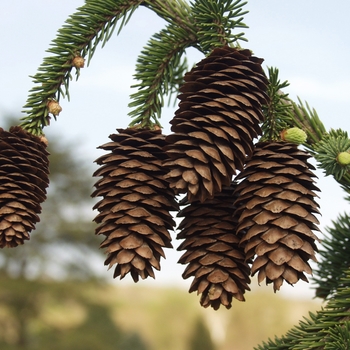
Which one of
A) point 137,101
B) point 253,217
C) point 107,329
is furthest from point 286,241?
point 107,329

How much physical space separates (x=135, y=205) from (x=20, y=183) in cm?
15

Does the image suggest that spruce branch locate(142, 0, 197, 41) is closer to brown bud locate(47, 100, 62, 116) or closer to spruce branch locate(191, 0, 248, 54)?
spruce branch locate(191, 0, 248, 54)

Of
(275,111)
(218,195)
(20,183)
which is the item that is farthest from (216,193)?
(20,183)

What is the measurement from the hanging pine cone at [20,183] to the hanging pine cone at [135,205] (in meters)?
0.09

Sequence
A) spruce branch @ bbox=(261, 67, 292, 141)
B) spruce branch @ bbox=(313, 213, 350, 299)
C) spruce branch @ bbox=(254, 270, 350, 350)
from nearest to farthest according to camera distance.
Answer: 1. spruce branch @ bbox=(254, 270, 350, 350)
2. spruce branch @ bbox=(261, 67, 292, 141)
3. spruce branch @ bbox=(313, 213, 350, 299)

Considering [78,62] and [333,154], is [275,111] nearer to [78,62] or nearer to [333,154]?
[333,154]

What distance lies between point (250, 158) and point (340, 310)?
161 millimetres

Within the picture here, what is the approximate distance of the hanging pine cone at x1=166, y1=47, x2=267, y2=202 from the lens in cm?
42

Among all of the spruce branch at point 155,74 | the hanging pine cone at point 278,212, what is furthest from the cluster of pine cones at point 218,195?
the spruce branch at point 155,74

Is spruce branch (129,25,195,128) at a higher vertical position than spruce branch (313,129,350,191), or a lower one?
higher

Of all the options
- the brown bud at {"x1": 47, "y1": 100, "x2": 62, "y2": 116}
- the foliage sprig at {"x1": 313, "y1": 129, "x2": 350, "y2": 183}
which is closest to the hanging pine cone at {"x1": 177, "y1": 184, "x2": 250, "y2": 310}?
the foliage sprig at {"x1": 313, "y1": 129, "x2": 350, "y2": 183}

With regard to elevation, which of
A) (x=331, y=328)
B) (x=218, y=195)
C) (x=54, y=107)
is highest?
(x=54, y=107)

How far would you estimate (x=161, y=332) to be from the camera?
40.6ft

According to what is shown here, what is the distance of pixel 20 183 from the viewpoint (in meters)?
0.54
